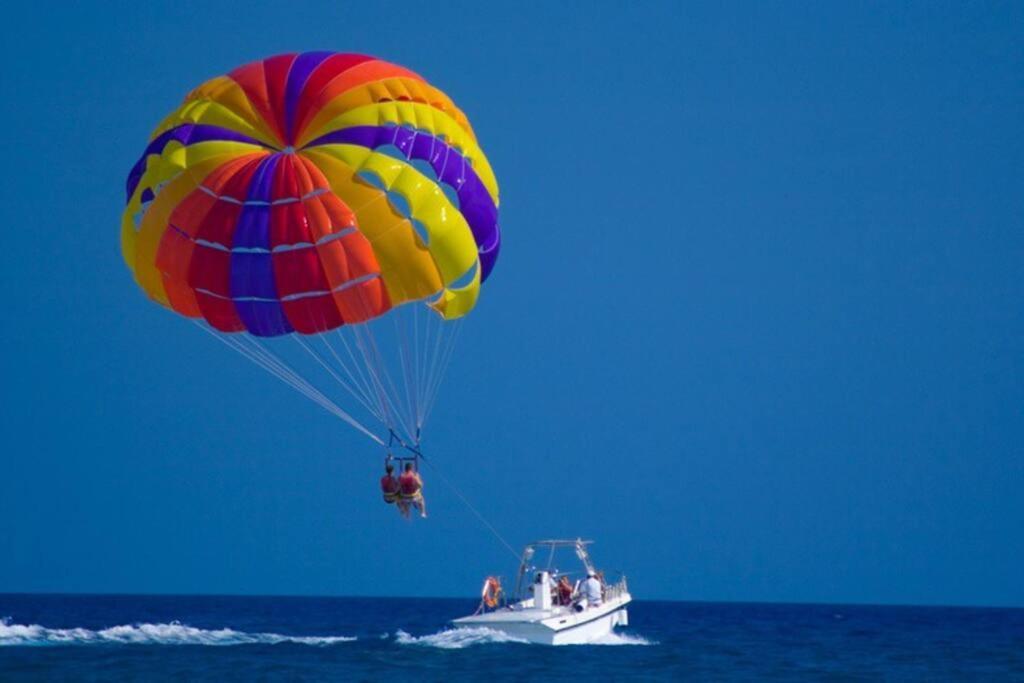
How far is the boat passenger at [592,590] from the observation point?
26531mm

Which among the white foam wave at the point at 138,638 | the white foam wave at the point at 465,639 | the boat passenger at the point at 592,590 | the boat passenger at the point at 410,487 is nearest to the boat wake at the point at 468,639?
the white foam wave at the point at 465,639

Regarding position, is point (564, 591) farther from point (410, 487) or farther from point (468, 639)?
point (410, 487)

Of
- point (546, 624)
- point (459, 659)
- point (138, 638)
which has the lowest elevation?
point (459, 659)

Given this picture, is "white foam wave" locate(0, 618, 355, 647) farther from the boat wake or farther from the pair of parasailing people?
the pair of parasailing people

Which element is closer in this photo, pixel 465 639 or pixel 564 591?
pixel 465 639

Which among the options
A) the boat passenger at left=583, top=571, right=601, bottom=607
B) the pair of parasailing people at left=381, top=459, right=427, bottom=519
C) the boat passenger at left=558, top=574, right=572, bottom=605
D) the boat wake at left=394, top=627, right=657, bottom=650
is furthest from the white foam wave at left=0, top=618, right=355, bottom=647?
the pair of parasailing people at left=381, top=459, right=427, bottom=519

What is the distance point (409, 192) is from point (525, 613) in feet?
26.7

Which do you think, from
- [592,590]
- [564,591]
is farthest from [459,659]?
[592,590]

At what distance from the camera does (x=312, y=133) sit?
19828 mm

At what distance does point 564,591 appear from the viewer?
26.7m

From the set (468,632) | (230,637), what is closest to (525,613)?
(468,632)

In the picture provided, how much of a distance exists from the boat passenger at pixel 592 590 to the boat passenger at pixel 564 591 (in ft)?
0.87

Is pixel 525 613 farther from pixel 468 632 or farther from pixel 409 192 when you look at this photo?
pixel 409 192

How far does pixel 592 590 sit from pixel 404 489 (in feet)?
24.3
